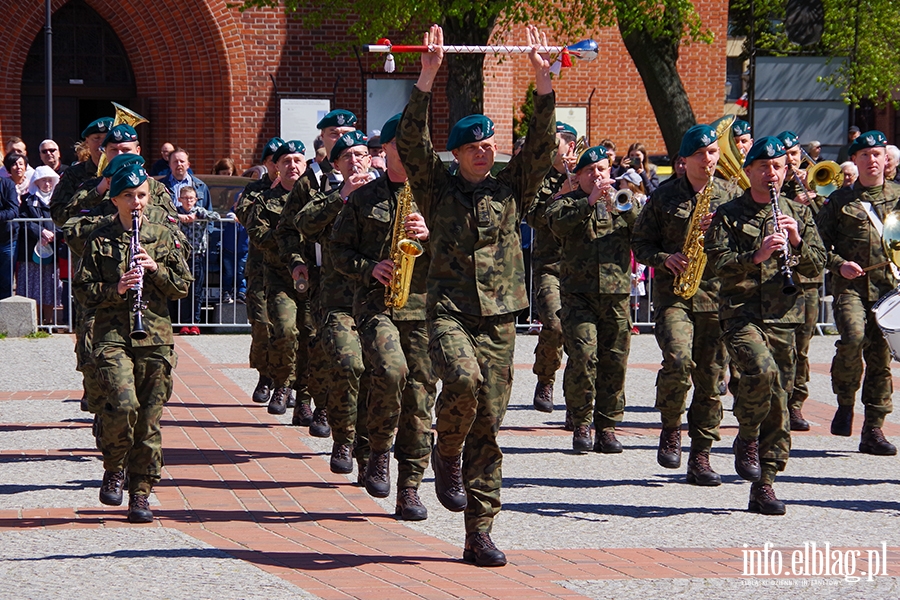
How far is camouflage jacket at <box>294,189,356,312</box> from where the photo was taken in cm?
855

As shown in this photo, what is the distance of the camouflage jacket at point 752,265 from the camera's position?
8070mm

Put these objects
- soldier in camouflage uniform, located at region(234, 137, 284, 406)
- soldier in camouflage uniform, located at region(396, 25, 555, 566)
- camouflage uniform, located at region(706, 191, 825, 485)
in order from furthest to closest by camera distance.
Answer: soldier in camouflage uniform, located at region(234, 137, 284, 406), camouflage uniform, located at region(706, 191, 825, 485), soldier in camouflage uniform, located at region(396, 25, 555, 566)

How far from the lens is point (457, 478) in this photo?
6.89 meters

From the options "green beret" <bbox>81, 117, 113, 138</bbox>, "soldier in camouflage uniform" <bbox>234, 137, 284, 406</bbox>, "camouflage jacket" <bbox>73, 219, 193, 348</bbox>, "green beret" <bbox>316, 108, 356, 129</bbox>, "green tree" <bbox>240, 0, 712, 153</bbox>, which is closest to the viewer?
"camouflage jacket" <bbox>73, 219, 193, 348</bbox>

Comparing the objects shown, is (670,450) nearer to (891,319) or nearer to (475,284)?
(891,319)

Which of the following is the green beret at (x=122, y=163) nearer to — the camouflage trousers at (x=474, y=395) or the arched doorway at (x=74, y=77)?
the camouflage trousers at (x=474, y=395)

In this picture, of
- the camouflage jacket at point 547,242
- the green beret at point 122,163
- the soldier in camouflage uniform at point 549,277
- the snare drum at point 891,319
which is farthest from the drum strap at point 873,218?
the green beret at point 122,163

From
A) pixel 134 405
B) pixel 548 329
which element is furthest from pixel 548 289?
pixel 134 405

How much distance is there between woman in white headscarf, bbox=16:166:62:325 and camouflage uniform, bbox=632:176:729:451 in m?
9.10

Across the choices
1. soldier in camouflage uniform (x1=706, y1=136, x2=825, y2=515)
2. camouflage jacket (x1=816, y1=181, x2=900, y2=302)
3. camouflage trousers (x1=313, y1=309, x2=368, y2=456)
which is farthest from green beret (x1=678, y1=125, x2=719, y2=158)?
camouflage trousers (x1=313, y1=309, x2=368, y2=456)

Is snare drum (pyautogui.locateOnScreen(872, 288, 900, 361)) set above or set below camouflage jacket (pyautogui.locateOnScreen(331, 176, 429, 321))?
below

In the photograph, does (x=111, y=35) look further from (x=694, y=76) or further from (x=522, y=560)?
(x=522, y=560)

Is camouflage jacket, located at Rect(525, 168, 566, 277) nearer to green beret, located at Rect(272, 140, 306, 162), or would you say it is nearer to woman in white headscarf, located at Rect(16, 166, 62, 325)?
green beret, located at Rect(272, 140, 306, 162)

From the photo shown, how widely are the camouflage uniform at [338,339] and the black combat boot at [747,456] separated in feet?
7.08
